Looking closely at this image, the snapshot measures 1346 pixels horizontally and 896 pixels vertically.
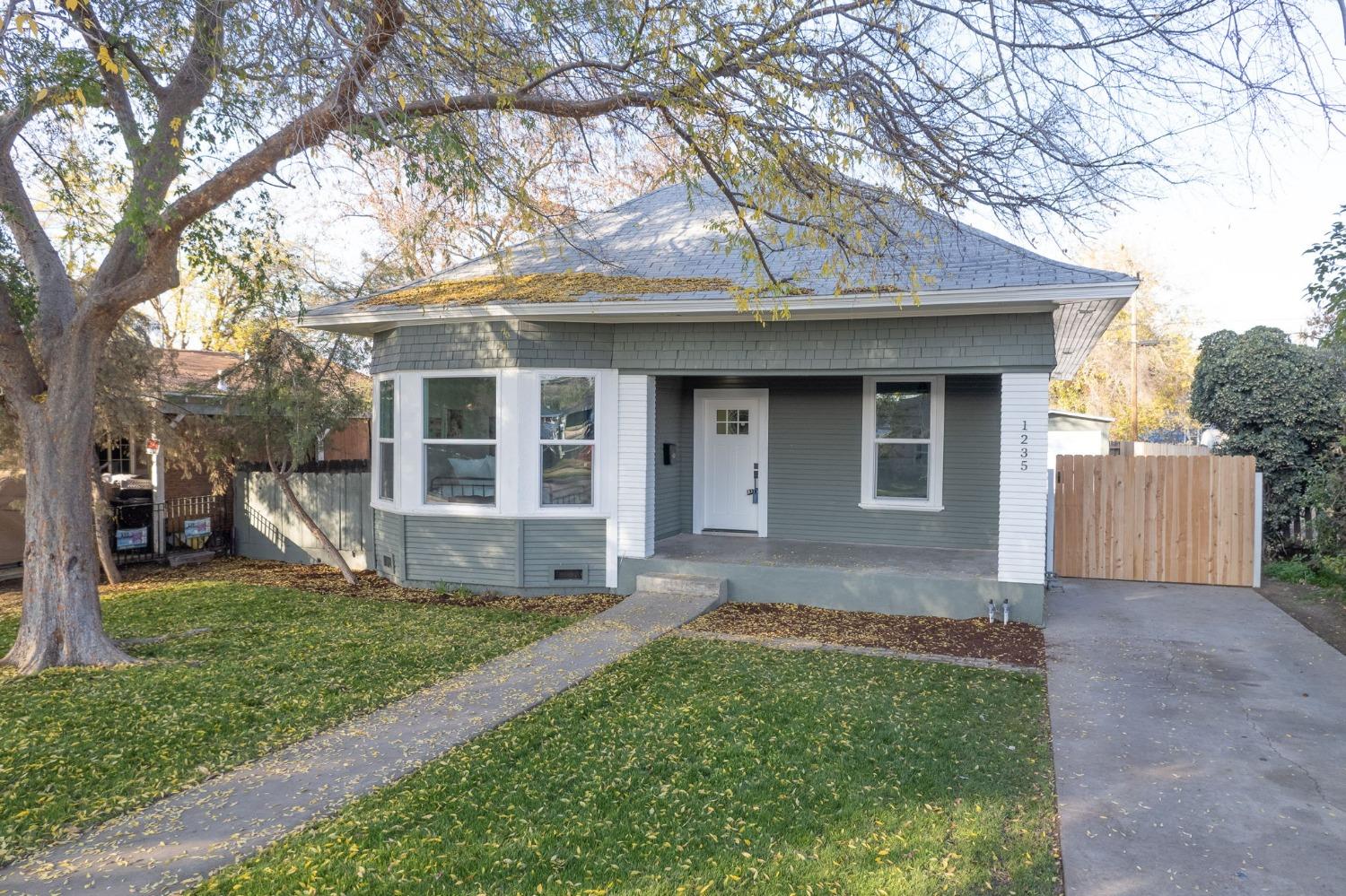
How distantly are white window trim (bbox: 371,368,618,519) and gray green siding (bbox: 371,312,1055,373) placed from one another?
0.12 meters

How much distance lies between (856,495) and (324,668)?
6.50m

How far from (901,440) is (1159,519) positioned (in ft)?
10.5

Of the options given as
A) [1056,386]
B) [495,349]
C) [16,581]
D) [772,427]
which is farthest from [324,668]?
[1056,386]

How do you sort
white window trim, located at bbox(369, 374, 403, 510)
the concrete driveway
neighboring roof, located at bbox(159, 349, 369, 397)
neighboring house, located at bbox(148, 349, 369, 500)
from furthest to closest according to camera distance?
1. neighboring house, located at bbox(148, 349, 369, 500)
2. neighboring roof, located at bbox(159, 349, 369, 397)
3. white window trim, located at bbox(369, 374, 403, 510)
4. the concrete driveway

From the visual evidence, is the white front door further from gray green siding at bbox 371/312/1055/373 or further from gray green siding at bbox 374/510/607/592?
gray green siding at bbox 374/510/607/592

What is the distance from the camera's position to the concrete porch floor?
856 centimetres

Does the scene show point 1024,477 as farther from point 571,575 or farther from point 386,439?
point 386,439

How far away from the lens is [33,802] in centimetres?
385

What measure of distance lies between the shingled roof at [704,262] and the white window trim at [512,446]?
34.9 inches

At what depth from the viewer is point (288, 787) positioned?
13.3ft

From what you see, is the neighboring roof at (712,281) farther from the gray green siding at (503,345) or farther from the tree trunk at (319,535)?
the tree trunk at (319,535)

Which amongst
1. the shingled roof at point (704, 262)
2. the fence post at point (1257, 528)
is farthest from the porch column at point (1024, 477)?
the fence post at point (1257, 528)

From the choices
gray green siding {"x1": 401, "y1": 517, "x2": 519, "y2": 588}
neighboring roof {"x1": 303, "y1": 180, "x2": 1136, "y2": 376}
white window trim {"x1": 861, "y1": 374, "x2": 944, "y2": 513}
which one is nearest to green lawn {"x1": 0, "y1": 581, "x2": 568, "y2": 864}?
gray green siding {"x1": 401, "y1": 517, "x2": 519, "y2": 588}

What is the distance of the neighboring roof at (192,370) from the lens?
10.8m
